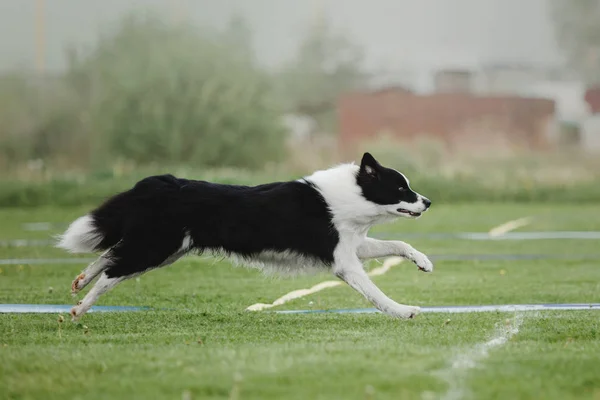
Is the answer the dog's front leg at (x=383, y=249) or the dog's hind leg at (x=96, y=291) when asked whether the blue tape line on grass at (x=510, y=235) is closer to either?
the dog's front leg at (x=383, y=249)

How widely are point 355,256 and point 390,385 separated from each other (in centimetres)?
307

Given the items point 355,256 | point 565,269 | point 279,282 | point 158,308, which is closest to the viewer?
point 355,256

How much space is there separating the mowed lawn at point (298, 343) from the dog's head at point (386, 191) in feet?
3.04

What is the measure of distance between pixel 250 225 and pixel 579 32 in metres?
65.6

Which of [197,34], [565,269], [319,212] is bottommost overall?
[565,269]

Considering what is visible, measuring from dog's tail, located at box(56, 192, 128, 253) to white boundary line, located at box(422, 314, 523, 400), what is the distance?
3152mm

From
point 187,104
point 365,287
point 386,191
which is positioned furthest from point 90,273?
point 187,104

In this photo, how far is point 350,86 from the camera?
68.1 metres

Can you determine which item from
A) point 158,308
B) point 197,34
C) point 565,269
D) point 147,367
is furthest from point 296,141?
point 147,367

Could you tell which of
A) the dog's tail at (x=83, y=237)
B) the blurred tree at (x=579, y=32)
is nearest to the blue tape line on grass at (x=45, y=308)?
the dog's tail at (x=83, y=237)

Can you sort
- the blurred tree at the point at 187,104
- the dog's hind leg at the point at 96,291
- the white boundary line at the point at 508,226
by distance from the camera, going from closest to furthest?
1. the dog's hind leg at the point at 96,291
2. the white boundary line at the point at 508,226
3. the blurred tree at the point at 187,104

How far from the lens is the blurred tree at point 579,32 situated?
69.1 metres

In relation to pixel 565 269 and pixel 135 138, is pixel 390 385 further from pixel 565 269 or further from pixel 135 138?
pixel 135 138

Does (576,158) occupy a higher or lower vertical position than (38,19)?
lower
